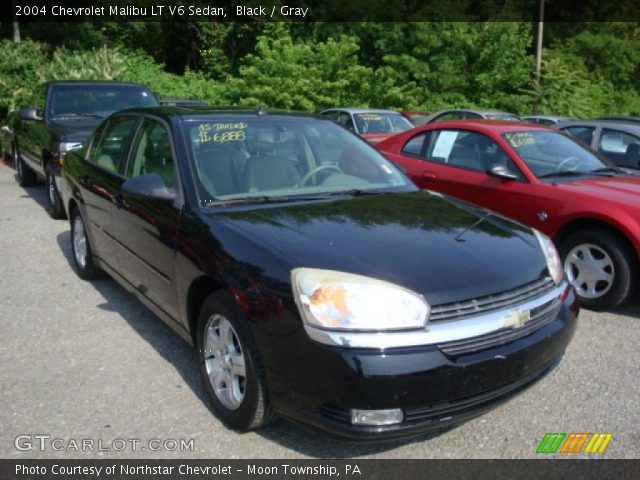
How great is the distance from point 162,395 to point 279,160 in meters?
1.56

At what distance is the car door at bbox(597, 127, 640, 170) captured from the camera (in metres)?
7.15

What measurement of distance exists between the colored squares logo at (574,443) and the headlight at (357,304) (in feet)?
3.44

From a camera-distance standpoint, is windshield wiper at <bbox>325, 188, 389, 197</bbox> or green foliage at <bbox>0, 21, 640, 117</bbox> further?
green foliage at <bbox>0, 21, 640, 117</bbox>

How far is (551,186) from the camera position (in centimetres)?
516

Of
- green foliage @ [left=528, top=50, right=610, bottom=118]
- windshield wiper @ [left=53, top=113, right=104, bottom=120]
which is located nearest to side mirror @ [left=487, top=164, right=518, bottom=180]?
windshield wiper @ [left=53, top=113, right=104, bottom=120]

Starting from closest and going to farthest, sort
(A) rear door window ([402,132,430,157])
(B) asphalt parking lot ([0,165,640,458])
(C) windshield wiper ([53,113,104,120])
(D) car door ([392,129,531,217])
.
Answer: (B) asphalt parking lot ([0,165,640,458]) → (D) car door ([392,129,531,217]) → (A) rear door window ([402,132,430,157]) → (C) windshield wiper ([53,113,104,120])

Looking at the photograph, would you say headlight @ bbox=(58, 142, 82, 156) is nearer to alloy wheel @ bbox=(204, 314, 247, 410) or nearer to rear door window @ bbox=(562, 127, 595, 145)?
alloy wheel @ bbox=(204, 314, 247, 410)

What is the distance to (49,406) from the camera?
316 centimetres

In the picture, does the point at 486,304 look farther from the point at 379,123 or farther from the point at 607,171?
the point at 379,123

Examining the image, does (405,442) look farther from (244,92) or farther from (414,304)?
(244,92)

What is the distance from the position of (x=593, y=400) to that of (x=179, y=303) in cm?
238

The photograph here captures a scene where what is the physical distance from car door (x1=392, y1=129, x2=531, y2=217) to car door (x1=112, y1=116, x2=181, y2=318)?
3.19 meters
